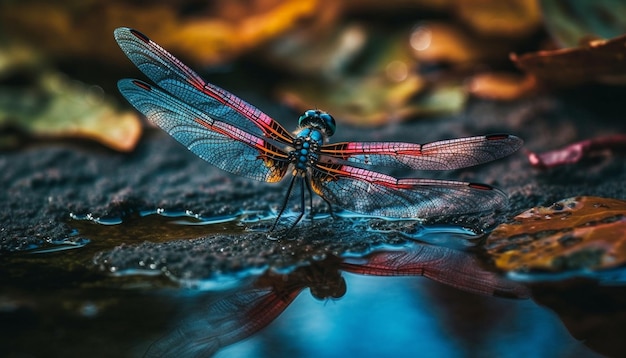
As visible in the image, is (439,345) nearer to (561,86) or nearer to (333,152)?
(333,152)

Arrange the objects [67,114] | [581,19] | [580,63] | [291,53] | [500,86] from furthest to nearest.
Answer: [291,53]
[500,86]
[67,114]
[581,19]
[580,63]

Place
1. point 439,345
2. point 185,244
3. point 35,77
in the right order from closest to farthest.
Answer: point 439,345
point 185,244
point 35,77

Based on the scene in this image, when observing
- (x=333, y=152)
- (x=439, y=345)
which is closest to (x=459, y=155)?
(x=333, y=152)

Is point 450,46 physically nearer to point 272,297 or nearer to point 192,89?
point 192,89

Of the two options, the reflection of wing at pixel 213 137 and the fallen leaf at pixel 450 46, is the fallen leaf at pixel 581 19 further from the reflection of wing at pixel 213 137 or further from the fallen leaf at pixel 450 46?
the reflection of wing at pixel 213 137

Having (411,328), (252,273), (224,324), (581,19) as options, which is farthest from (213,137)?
(581,19)

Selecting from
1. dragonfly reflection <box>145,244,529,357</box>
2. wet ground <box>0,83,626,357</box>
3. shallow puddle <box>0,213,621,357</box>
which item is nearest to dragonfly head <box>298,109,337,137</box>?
wet ground <box>0,83,626,357</box>
